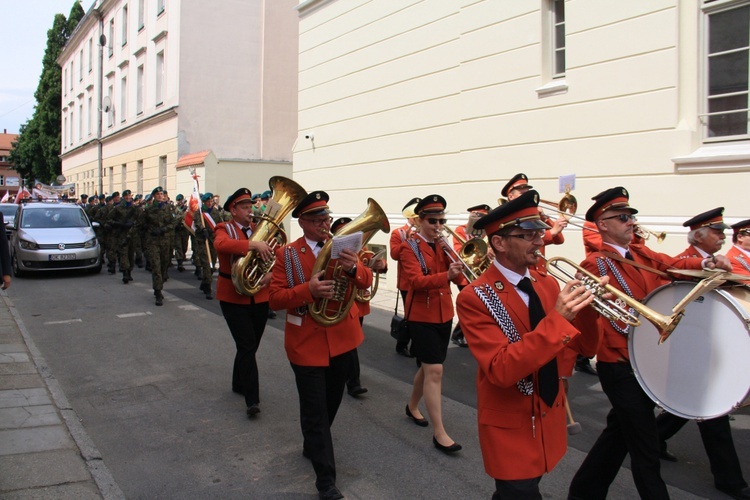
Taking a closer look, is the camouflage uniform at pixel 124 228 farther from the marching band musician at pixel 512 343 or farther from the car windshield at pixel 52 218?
the marching band musician at pixel 512 343

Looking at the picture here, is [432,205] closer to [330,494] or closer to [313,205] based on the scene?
[313,205]

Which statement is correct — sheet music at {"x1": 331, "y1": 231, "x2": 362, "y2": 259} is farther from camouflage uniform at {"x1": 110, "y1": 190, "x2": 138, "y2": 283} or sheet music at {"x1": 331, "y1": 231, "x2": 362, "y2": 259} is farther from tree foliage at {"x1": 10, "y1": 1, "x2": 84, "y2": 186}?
tree foliage at {"x1": 10, "y1": 1, "x2": 84, "y2": 186}

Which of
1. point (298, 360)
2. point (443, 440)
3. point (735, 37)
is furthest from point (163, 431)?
point (735, 37)

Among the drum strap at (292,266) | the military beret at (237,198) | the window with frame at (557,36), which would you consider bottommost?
the drum strap at (292,266)

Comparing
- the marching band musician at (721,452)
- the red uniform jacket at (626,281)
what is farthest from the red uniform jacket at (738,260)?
the marching band musician at (721,452)

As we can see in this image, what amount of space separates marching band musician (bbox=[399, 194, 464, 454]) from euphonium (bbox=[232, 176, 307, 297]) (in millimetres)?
1207

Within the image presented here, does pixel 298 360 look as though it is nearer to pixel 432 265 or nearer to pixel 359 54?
pixel 432 265

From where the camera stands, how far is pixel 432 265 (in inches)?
217

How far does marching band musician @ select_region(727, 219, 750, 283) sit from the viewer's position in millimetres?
5266

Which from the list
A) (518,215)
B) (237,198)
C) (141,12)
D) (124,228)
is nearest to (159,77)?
(141,12)

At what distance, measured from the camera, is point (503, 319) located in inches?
114

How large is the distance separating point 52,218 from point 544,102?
13.1 m

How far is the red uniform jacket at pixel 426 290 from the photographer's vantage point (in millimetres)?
5234

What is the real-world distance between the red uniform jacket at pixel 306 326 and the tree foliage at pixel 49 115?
57991 millimetres
